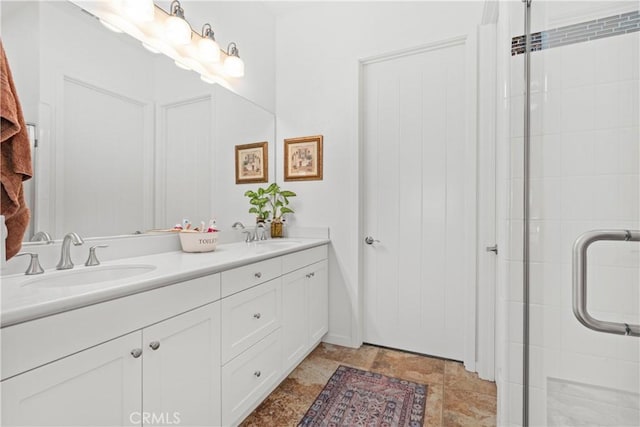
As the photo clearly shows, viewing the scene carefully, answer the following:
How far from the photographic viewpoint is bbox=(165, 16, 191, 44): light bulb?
164 cm

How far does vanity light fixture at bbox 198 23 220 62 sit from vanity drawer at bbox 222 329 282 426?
1752 mm

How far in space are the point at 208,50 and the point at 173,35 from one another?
258 millimetres

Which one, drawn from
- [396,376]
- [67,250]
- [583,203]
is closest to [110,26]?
[67,250]

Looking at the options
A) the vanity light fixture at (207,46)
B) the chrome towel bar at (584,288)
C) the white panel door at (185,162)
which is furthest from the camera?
the vanity light fixture at (207,46)

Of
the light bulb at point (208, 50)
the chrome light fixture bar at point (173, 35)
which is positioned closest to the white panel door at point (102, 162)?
the chrome light fixture bar at point (173, 35)

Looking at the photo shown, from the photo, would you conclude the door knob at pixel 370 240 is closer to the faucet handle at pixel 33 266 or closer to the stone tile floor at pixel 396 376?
the stone tile floor at pixel 396 376

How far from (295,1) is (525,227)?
7.71 ft

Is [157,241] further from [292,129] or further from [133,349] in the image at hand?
[292,129]

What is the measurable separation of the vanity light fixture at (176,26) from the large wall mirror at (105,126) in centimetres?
15

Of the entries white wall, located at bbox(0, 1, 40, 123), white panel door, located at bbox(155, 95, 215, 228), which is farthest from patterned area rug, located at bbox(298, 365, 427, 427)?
white wall, located at bbox(0, 1, 40, 123)

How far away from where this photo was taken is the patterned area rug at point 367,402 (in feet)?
4.78

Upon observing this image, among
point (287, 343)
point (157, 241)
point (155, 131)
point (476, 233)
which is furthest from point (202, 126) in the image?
point (476, 233)

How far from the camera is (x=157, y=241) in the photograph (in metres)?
1.58

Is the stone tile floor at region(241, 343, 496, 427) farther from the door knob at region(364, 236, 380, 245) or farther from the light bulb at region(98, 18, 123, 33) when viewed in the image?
the light bulb at region(98, 18, 123, 33)
